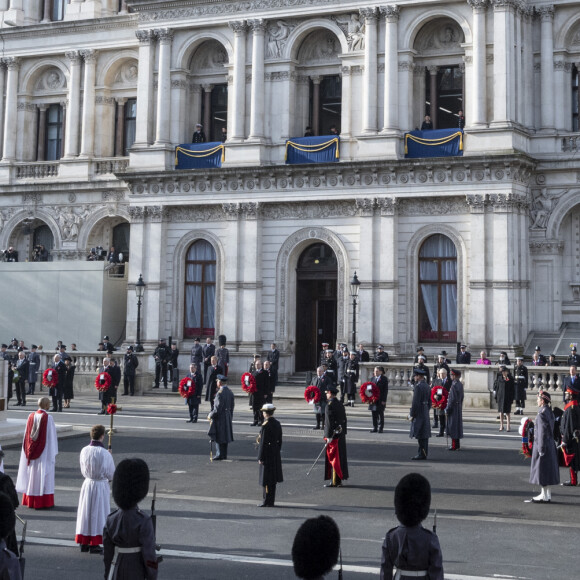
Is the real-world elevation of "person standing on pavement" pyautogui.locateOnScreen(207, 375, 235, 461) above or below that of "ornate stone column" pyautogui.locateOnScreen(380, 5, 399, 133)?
below

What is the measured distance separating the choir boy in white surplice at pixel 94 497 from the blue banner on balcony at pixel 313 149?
2748 centimetres

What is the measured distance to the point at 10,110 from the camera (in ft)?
→ 159

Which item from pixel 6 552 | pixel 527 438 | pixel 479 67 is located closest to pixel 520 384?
pixel 527 438

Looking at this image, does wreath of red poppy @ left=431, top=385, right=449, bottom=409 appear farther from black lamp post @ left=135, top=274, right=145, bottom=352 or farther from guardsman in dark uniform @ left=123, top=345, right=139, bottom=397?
black lamp post @ left=135, top=274, right=145, bottom=352

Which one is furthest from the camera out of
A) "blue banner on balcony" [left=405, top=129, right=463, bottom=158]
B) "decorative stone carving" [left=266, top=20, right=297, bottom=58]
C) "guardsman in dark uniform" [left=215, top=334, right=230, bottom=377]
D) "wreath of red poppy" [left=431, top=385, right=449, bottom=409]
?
"decorative stone carving" [left=266, top=20, right=297, bottom=58]

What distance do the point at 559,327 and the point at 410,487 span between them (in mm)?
31416

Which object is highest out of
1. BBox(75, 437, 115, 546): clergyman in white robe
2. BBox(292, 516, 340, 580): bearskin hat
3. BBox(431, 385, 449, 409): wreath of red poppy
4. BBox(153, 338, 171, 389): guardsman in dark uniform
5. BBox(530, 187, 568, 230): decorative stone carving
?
BBox(530, 187, 568, 230): decorative stone carving

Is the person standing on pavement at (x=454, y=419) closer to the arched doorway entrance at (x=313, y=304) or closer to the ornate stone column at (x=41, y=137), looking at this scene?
the arched doorway entrance at (x=313, y=304)

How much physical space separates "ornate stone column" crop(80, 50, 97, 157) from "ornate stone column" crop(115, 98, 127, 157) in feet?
3.95

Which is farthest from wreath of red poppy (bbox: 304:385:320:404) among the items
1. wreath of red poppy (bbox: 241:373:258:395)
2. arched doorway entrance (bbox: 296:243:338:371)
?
arched doorway entrance (bbox: 296:243:338:371)

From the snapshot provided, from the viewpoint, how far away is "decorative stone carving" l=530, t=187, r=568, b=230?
37906 millimetres

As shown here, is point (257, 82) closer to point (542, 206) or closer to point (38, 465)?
point (542, 206)

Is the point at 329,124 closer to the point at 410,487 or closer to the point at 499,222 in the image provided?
the point at 499,222

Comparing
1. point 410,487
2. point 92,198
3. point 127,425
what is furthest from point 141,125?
point 410,487
